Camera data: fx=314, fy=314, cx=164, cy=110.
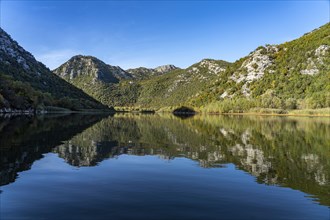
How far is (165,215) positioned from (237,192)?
6.18 m

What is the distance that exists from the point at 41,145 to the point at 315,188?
100 ft

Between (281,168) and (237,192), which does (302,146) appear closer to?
(281,168)

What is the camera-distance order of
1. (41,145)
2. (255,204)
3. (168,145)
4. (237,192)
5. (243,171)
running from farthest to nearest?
(168,145)
(41,145)
(243,171)
(237,192)
(255,204)

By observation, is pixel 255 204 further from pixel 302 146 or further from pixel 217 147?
pixel 302 146

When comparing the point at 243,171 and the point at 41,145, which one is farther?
the point at 41,145

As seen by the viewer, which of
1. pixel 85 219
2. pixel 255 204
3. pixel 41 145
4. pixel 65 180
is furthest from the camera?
pixel 41 145

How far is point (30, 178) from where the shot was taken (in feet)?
69.4

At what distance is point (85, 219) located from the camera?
13.3 metres

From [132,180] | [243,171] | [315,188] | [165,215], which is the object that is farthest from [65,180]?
[315,188]

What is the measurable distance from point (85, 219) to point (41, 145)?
2720 cm

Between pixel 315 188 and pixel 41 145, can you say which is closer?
pixel 315 188

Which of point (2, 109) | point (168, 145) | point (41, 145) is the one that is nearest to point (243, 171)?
point (168, 145)

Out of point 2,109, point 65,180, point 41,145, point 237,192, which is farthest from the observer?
point 2,109

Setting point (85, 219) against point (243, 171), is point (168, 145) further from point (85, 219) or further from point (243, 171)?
point (85, 219)
